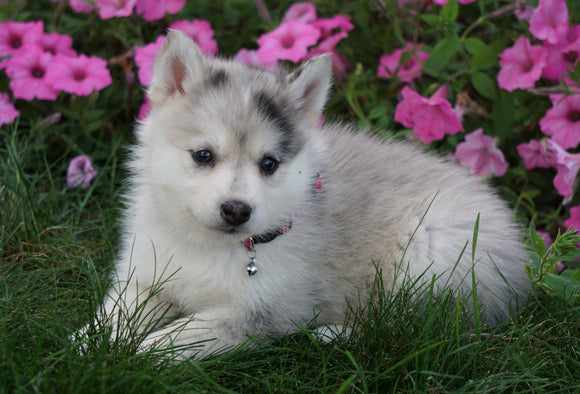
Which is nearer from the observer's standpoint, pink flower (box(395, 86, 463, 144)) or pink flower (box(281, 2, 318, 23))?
pink flower (box(395, 86, 463, 144))

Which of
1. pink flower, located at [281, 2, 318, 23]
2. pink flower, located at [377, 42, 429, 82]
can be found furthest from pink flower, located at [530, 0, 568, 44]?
pink flower, located at [281, 2, 318, 23]

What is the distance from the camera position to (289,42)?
4.85 m

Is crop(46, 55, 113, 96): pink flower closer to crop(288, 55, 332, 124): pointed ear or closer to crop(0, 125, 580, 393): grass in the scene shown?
crop(0, 125, 580, 393): grass

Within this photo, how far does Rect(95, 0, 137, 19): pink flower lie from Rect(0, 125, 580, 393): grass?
1837 mm

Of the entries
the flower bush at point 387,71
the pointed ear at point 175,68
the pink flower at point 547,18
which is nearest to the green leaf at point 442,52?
the flower bush at point 387,71

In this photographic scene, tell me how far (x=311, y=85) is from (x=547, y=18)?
187 centimetres

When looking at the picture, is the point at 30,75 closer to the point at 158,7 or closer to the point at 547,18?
the point at 158,7

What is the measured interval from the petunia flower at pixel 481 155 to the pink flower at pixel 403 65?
2.02 feet

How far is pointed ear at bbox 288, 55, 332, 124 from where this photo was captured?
3373 millimetres

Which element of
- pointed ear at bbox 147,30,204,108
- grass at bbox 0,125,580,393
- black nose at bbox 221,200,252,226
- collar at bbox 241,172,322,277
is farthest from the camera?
collar at bbox 241,172,322,277

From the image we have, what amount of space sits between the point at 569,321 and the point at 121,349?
7.35 feet

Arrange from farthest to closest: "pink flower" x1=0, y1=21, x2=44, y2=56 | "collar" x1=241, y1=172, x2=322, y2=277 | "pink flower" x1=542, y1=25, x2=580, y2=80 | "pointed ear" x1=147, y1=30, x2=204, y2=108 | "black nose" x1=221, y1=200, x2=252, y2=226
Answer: "pink flower" x1=0, y1=21, x2=44, y2=56, "pink flower" x1=542, y1=25, x2=580, y2=80, "collar" x1=241, y1=172, x2=322, y2=277, "pointed ear" x1=147, y1=30, x2=204, y2=108, "black nose" x1=221, y1=200, x2=252, y2=226

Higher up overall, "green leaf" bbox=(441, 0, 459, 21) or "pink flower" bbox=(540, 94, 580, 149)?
"green leaf" bbox=(441, 0, 459, 21)

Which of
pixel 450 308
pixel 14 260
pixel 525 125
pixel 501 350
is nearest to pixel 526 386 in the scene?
pixel 501 350
